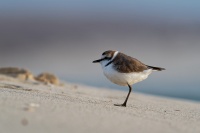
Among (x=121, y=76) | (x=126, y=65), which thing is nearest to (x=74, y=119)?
(x=121, y=76)

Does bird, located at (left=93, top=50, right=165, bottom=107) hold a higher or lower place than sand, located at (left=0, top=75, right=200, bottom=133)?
higher

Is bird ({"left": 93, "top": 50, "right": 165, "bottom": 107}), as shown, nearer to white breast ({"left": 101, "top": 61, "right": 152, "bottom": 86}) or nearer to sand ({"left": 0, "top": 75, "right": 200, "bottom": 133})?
white breast ({"left": 101, "top": 61, "right": 152, "bottom": 86})

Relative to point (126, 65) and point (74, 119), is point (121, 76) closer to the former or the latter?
point (126, 65)

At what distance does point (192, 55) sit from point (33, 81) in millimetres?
17528

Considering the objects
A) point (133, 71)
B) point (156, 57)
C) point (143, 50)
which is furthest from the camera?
point (143, 50)

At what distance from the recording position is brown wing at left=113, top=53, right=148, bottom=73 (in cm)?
659

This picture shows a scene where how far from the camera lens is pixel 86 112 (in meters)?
5.10

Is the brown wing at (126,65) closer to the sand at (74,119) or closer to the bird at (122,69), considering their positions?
the bird at (122,69)

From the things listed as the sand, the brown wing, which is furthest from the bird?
the sand

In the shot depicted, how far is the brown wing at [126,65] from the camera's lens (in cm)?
659

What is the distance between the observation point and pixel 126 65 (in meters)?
6.65

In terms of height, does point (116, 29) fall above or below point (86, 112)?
above

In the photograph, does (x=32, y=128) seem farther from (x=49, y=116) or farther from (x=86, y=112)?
(x=86, y=112)

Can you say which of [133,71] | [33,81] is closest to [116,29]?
[33,81]
